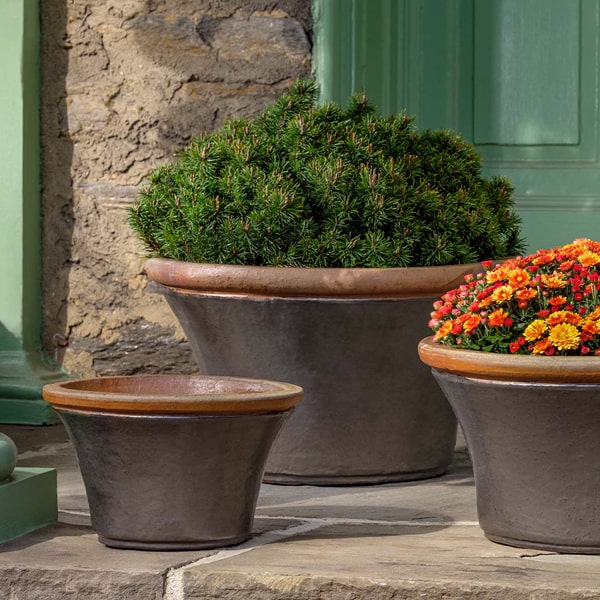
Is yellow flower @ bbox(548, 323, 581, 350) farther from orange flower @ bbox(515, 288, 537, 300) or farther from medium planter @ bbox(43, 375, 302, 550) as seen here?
medium planter @ bbox(43, 375, 302, 550)

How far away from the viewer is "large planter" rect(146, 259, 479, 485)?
318 centimetres

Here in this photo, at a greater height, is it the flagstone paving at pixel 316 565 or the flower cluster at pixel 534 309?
the flower cluster at pixel 534 309

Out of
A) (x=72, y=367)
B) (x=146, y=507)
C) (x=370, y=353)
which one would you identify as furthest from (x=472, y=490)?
(x=72, y=367)

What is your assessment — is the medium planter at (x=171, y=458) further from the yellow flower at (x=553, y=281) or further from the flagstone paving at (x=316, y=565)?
the yellow flower at (x=553, y=281)

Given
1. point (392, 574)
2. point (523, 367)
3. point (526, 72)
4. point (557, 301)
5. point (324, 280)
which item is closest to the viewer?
point (392, 574)

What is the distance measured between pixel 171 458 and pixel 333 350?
77 centimetres

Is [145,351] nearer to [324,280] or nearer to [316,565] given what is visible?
[324,280]

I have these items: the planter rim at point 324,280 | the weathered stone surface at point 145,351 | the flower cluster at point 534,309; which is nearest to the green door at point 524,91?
the weathered stone surface at point 145,351

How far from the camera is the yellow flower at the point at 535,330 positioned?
2561mm

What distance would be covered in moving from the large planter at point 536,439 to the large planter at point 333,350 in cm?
55

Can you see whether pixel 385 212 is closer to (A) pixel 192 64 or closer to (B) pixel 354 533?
(B) pixel 354 533

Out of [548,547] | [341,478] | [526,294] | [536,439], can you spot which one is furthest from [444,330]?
[341,478]

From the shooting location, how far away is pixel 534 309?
2629 mm

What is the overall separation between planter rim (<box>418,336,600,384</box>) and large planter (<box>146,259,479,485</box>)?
589 millimetres
